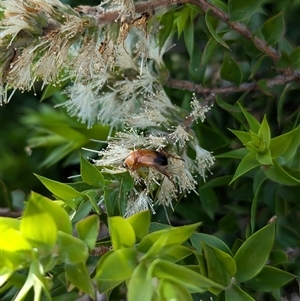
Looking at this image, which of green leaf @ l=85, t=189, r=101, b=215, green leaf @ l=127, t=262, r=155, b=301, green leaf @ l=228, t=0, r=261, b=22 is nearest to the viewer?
green leaf @ l=127, t=262, r=155, b=301

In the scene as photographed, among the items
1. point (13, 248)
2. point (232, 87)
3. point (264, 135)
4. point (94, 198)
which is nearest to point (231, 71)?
point (232, 87)

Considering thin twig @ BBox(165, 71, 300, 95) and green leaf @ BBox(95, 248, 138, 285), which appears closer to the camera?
green leaf @ BBox(95, 248, 138, 285)

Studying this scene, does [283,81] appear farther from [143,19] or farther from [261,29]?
[143,19]

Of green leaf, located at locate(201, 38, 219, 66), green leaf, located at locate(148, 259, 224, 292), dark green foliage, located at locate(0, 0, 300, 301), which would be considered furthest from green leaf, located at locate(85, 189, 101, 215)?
green leaf, located at locate(201, 38, 219, 66)

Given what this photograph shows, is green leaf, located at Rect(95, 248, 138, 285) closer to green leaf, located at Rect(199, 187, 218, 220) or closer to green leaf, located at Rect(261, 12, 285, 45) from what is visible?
green leaf, located at Rect(199, 187, 218, 220)

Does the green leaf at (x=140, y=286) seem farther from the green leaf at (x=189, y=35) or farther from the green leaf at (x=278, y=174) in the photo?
the green leaf at (x=189, y=35)

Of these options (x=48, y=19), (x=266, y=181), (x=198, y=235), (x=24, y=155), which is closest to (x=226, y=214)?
(x=266, y=181)
